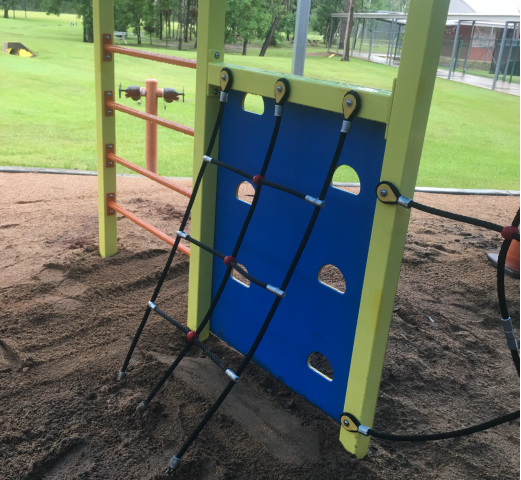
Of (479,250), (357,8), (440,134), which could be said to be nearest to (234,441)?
(479,250)

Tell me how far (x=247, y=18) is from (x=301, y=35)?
262 inches

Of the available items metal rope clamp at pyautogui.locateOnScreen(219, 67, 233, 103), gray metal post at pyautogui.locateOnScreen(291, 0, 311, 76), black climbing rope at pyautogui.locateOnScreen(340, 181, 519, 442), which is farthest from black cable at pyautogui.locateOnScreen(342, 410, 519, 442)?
gray metal post at pyautogui.locateOnScreen(291, 0, 311, 76)

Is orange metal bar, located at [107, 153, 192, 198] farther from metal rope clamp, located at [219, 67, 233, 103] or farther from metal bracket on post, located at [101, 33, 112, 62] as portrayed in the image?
metal rope clamp, located at [219, 67, 233, 103]

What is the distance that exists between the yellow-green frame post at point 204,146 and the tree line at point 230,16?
7.13m

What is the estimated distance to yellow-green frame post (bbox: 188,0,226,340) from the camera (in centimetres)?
172

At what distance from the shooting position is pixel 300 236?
63.5 inches

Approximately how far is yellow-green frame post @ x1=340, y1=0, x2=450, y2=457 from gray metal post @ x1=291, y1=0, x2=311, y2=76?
69.0 inches

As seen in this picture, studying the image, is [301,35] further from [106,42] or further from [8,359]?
[8,359]

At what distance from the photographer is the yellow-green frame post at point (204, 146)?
67.7 inches

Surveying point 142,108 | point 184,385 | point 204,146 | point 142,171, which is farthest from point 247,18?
point 184,385

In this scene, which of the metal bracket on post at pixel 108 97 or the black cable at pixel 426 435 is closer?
the black cable at pixel 426 435

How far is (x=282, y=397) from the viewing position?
69.6 inches

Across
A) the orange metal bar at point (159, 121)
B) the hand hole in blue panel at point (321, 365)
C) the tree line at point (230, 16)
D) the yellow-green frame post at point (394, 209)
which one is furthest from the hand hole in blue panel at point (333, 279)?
the tree line at point (230, 16)

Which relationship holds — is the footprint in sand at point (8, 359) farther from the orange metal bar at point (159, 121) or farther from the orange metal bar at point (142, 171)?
the orange metal bar at point (159, 121)
